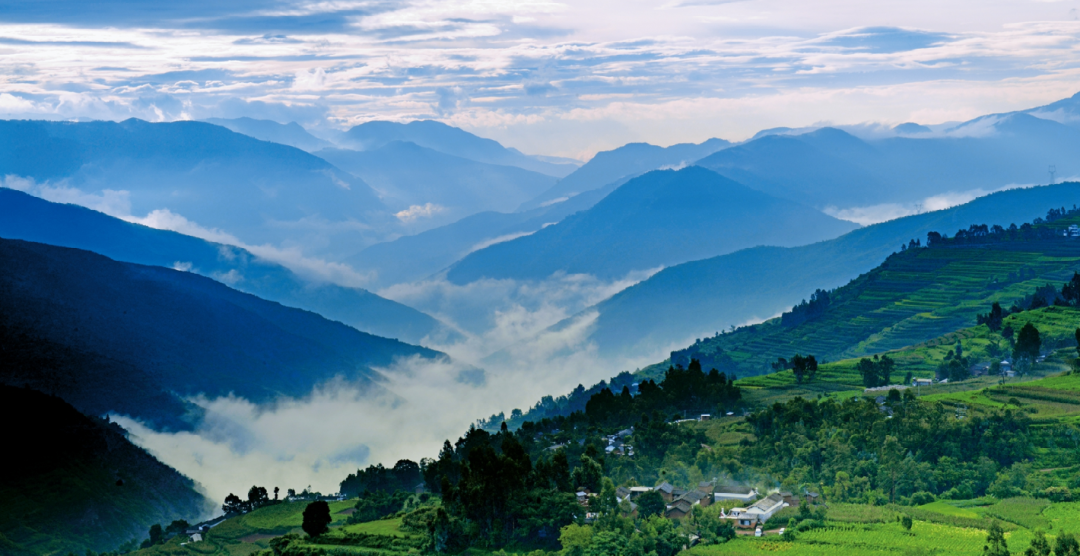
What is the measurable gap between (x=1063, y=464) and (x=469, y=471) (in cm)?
4643

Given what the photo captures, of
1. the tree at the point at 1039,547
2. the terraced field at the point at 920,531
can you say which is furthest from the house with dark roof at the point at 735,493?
the tree at the point at 1039,547

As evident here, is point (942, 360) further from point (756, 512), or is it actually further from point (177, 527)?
point (177, 527)

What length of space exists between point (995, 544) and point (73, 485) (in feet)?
317

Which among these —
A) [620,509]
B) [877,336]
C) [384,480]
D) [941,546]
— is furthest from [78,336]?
[941,546]

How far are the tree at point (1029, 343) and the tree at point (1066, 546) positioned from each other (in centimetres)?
5747

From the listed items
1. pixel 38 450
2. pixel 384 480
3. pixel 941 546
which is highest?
pixel 38 450

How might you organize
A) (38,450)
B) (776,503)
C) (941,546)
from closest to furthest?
(941,546) → (776,503) → (38,450)

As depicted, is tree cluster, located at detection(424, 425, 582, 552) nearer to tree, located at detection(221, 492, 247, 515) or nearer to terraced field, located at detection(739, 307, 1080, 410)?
tree, located at detection(221, 492, 247, 515)

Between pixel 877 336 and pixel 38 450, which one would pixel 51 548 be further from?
pixel 877 336

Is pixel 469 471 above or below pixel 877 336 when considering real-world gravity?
below

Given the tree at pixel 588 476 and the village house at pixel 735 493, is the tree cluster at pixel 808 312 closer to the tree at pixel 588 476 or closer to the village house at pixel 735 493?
the village house at pixel 735 493

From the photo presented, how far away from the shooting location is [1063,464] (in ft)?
236

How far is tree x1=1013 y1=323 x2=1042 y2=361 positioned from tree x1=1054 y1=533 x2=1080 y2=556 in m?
57.5

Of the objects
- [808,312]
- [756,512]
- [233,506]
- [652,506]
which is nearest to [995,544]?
[756,512]
